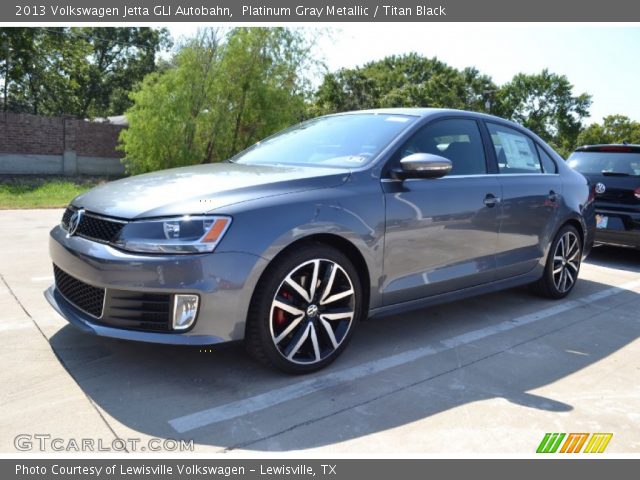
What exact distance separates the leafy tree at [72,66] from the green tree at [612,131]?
4383 cm

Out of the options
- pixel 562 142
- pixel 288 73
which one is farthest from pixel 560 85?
pixel 288 73

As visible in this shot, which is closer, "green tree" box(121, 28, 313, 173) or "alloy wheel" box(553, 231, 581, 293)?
"alloy wheel" box(553, 231, 581, 293)

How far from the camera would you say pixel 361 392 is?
304 cm

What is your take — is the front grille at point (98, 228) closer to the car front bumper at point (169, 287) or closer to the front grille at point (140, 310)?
the car front bumper at point (169, 287)

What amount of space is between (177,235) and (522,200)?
2902 mm

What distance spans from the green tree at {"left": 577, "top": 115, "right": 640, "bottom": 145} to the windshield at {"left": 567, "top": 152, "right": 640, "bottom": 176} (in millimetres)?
56932

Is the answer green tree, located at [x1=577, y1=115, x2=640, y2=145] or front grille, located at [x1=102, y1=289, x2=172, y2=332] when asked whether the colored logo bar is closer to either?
front grille, located at [x1=102, y1=289, x2=172, y2=332]

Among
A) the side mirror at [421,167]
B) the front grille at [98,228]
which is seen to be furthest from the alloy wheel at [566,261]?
the front grille at [98,228]

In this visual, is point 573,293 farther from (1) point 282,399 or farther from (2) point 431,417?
(1) point 282,399

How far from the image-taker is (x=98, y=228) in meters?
3.01

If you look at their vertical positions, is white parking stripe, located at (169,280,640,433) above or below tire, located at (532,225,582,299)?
below

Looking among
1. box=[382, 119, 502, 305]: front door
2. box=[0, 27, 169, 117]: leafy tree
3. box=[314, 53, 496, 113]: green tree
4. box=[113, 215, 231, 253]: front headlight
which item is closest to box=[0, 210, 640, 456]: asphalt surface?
box=[382, 119, 502, 305]: front door

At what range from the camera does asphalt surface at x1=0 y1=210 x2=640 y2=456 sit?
2543 millimetres

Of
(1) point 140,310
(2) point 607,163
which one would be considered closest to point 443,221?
(1) point 140,310
